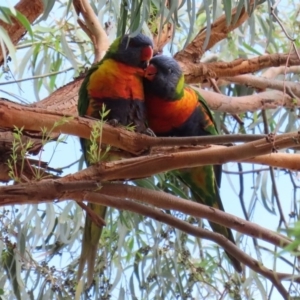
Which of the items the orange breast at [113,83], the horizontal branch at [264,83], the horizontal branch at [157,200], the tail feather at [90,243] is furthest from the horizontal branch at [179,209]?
the horizontal branch at [264,83]

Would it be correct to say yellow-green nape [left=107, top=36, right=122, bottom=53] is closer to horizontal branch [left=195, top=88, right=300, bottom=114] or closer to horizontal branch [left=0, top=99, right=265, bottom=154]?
horizontal branch [left=195, top=88, right=300, bottom=114]

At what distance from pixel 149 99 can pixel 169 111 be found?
6cm

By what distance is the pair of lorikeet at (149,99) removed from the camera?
1419 mm

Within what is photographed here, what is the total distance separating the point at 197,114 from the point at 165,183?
204 mm

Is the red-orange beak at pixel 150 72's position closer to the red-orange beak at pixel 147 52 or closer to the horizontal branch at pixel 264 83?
the red-orange beak at pixel 147 52

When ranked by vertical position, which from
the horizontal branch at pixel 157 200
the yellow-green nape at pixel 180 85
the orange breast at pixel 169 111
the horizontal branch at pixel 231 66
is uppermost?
the horizontal branch at pixel 231 66

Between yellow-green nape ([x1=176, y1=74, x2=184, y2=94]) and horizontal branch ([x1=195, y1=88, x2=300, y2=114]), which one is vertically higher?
horizontal branch ([x1=195, y1=88, x2=300, y2=114])

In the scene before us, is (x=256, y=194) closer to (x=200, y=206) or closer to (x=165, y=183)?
(x=165, y=183)

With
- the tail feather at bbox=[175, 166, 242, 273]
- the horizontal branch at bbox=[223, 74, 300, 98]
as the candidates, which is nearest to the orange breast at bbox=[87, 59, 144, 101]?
the tail feather at bbox=[175, 166, 242, 273]

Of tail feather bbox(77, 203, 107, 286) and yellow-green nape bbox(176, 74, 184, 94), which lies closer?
tail feather bbox(77, 203, 107, 286)

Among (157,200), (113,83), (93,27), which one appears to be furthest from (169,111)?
(157,200)

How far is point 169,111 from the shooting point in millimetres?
1501

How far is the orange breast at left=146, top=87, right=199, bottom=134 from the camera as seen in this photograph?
A: 150cm

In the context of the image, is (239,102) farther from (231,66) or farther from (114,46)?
(114,46)
